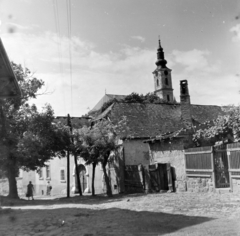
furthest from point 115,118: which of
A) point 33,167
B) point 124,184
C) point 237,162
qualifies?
point 237,162

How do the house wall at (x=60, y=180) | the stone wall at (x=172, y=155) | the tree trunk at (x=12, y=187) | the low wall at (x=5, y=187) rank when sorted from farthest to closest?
the low wall at (x=5, y=187), the house wall at (x=60, y=180), the tree trunk at (x=12, y=187), the stone wall at (x=172, y=155)

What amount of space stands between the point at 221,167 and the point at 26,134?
1208cm

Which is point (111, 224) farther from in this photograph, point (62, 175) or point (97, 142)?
point (62, 175)

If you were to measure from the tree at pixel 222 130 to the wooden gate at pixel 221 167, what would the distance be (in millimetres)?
1967

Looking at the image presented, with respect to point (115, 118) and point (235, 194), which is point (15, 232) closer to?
point (235, 194)

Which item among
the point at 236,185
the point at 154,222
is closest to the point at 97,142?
the point at 236,185

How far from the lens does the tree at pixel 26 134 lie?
802 inches

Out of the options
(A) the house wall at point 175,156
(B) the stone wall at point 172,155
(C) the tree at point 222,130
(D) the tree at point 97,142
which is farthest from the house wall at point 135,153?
(C) the tree at point 222,130

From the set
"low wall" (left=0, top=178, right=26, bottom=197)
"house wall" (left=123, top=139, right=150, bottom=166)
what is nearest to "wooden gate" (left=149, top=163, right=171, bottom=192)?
"house wall" (left=123, top=139, right=150, bottom=166)

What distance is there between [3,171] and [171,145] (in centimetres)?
1227

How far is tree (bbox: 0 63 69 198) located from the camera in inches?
802

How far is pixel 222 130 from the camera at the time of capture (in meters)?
16.9

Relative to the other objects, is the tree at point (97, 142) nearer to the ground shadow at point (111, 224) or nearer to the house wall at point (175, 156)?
the house wall at point (175, 156)

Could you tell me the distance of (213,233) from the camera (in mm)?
6938
